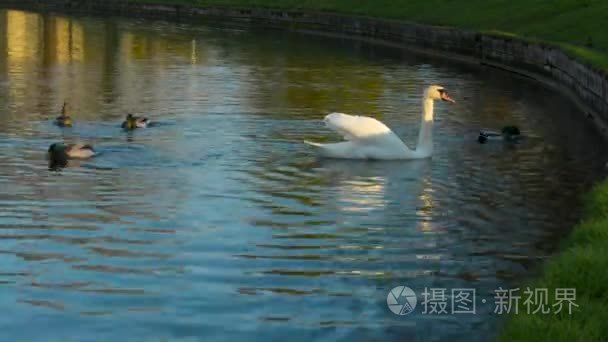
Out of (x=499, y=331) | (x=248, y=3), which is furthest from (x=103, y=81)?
(x=248, y=3)

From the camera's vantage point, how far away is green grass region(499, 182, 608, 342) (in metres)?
8.57

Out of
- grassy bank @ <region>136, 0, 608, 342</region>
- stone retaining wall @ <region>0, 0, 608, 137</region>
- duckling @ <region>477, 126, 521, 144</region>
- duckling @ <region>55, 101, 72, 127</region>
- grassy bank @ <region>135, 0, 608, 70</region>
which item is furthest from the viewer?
grassy bank @ <region>135, 0, 608, 70</region>

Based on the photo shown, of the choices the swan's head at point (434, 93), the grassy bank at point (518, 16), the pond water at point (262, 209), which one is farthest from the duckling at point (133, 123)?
the grassy bank at point (518, 16)

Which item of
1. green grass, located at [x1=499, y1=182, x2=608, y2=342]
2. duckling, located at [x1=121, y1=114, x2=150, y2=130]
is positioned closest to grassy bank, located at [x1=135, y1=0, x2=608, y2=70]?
duckling, located at [x1=121, y1=114, x2=150, y2=130]

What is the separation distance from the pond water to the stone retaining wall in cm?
61

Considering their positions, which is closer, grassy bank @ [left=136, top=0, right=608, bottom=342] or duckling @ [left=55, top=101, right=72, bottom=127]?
grassy bank @ [left=136, top=0, right=608, bottom=342]

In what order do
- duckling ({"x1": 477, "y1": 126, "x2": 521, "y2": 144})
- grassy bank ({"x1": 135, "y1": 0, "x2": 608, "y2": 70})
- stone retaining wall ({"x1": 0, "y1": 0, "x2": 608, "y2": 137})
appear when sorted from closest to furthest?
duckling ({"x1": 477, "y1": 126, "x2": 521, "y2": 144}), stone retaining wall ({"x1": 0, "y1": 0, "x2": 608, "y2": 137}), grassy bank ({"x1": 135, "y1": 0, "x2": 608, "y2": 70})

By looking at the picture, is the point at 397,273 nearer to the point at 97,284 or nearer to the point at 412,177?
the point at 97,284

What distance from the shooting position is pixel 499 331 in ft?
32.0

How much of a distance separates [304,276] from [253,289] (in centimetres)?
68

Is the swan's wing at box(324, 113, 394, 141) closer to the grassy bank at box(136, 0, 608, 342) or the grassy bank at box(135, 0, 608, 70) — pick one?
the grassy bank at box(136, 0, 608, 342)

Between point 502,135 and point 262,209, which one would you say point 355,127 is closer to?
point 502,135

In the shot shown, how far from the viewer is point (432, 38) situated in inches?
1647

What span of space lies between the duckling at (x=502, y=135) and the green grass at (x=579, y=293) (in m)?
8.71
